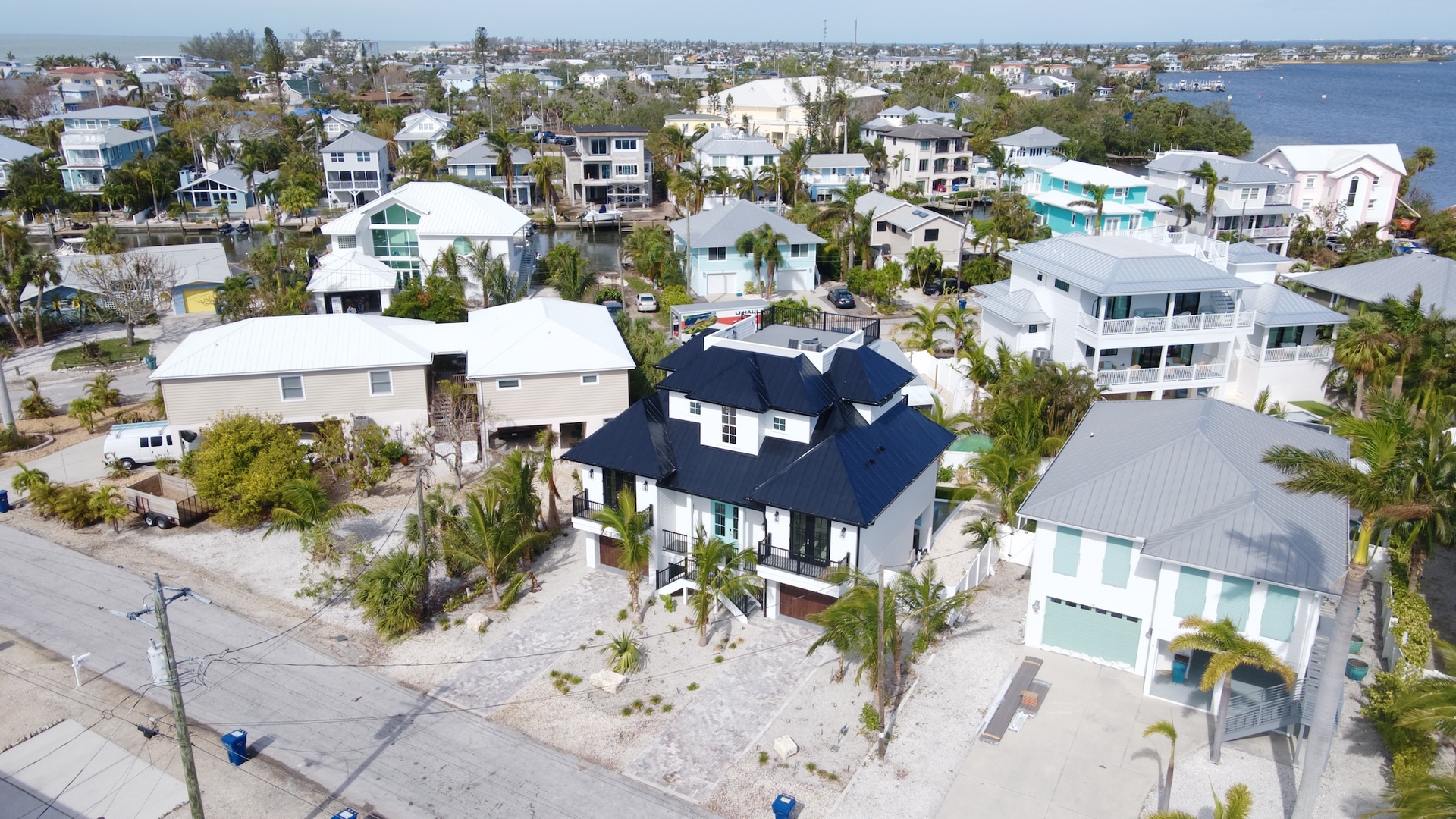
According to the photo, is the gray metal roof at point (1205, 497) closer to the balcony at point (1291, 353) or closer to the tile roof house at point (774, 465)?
the tile roof house at point (774, 465)

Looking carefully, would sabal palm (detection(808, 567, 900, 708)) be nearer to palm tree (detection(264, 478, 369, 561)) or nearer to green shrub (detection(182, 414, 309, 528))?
palm tree (detection(264, 478, 369, 561))

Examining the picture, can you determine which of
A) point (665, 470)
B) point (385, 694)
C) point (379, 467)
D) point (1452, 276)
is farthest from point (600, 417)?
point (1452, 276)

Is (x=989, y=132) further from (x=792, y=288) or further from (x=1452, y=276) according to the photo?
(x=1452, y=276)

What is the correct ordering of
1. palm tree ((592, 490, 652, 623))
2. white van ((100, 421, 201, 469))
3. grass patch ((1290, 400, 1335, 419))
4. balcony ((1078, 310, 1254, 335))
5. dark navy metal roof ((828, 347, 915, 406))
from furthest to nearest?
balcony ((1078, 310, 1254, 335))
white van ((100, 421, 201, 469))
grass patch ((1290, 400, 1335, 419))
dark navy metal roof ((828, 347, 915, 406))
palm tree ((592, 490, 652, 623))

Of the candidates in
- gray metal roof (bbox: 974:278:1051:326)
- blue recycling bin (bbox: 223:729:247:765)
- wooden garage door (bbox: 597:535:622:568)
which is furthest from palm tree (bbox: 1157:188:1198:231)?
blue recycling bin (bbox: 223:729:247:765)

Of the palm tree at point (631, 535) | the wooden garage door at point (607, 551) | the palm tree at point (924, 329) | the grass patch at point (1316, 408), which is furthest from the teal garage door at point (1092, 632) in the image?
the palm tree at point (924, 329)
